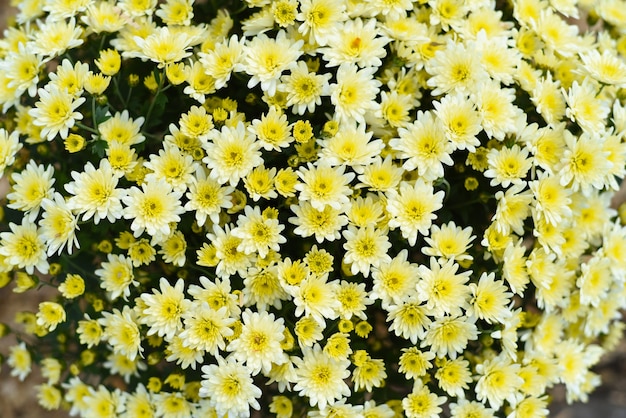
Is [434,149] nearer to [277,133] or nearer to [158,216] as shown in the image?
[277,133]

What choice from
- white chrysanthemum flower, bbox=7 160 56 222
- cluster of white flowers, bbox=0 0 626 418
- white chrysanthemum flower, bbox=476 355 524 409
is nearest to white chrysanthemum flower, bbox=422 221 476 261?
cluster of white flowers, bbox=0 0 626 418

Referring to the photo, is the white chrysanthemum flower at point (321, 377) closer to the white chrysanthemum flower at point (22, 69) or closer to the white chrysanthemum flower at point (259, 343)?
the white chrysanthemum flower at point (259, 343)

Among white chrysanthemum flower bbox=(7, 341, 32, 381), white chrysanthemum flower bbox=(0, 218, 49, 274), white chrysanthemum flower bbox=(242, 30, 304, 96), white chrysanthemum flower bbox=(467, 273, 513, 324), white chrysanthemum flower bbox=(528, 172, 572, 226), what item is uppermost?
white chrysanthemum flower bbox=(242, 30, 304, 96)

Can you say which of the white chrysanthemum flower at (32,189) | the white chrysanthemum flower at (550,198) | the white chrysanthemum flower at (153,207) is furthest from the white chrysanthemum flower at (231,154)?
the white chrysanthemum flower at (550,198)

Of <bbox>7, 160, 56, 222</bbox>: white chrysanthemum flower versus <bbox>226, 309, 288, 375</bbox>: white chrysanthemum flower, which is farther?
<bbox>7, 160, 56, 222</bbox>: white chrysanthemum flower

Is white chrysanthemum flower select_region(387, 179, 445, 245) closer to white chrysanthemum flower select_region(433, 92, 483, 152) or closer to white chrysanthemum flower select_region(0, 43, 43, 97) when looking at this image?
white chrysanthemum flower select_region(433, 92, 483, 152)

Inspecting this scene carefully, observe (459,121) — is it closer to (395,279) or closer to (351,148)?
(351,148)

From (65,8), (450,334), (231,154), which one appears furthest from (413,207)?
(65,8)

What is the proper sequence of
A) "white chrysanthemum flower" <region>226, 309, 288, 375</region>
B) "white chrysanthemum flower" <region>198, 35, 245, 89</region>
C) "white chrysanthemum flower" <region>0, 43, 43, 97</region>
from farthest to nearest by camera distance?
"white chrysanthemum flower" <region>0, 43, 43, 97</region>, "white chrysanthemum flower" <region>198, 35, 245, 89</region>, "white chrysanthemum flower" <region>226, 309, 288, 375</region>
